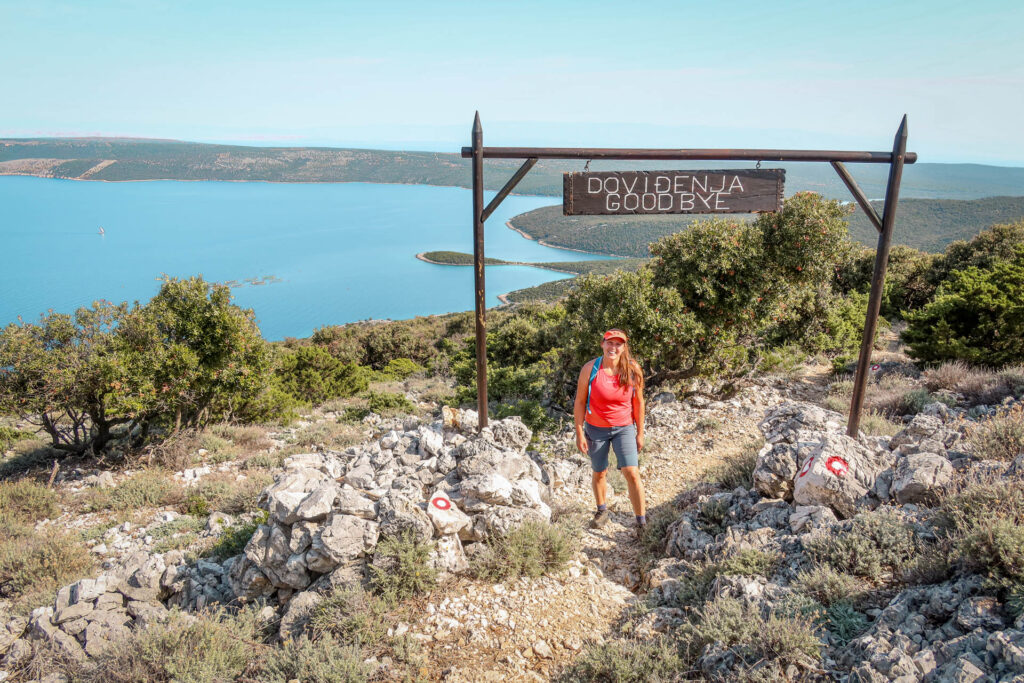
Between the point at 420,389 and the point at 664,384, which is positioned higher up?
the point at 664,384

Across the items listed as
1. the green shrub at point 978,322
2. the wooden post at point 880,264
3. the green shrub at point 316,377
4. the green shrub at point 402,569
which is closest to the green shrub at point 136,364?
the green shrub at point 316,377

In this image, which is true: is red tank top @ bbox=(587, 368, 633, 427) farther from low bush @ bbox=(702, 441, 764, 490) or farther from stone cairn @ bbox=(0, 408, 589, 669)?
low bush @ bbox=(702, 441, 764, 490)

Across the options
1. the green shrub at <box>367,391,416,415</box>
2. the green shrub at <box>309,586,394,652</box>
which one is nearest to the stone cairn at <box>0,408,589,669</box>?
the green shrub at <box>309,586,394,652</box>

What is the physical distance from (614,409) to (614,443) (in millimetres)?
304

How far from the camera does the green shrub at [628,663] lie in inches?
110

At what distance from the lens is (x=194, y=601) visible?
396 cm

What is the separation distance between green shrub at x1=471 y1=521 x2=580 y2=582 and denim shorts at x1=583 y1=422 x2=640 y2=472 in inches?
28.5

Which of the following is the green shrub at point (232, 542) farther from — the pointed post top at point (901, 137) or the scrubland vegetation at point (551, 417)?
the pointed post top at point (901, 137)

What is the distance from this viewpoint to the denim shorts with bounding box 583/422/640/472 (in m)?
4.34

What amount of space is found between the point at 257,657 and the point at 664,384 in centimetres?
721

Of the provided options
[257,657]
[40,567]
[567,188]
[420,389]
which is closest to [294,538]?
[257,657]

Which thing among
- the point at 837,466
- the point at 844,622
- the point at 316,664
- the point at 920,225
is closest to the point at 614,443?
the point at 837,466

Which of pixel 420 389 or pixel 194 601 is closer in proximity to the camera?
pixel 194 601

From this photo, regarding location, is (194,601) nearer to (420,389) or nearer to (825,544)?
(825,544)
